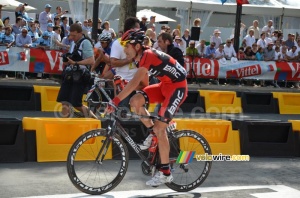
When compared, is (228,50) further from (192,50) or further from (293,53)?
(293,53)

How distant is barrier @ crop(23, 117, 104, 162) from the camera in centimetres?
945

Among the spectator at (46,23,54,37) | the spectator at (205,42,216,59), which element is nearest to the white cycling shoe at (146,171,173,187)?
the spectator at (46,23,54,37)

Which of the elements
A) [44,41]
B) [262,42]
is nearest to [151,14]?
[262,42]

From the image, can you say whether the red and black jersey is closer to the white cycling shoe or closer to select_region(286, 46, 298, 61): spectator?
the white cycling shoe

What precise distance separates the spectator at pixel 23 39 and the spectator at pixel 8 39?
0.18 m

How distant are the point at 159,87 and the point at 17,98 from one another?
7.98 metres

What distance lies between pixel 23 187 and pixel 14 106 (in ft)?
25.0

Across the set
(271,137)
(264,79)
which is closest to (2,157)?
(271,137)

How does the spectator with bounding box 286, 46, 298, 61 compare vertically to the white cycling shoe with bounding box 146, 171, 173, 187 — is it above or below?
above

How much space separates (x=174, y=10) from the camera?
29875 millimetres

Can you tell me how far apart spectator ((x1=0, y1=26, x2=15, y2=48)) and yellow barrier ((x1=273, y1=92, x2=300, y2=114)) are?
25.5 ft

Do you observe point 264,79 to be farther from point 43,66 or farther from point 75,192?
point 75,192

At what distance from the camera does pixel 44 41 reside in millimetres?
20953

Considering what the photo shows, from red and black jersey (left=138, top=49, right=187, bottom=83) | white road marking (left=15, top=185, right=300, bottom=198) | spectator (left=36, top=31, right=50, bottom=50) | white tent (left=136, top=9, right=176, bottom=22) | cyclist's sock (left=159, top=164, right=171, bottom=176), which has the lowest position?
white road marking (left=15, top=185, right=300, bottom=198)
